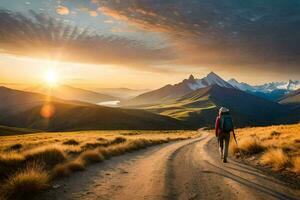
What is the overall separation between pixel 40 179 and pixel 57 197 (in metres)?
1.20

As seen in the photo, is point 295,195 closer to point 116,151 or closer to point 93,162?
point 93,162

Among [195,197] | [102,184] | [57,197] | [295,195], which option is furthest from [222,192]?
[57,197]

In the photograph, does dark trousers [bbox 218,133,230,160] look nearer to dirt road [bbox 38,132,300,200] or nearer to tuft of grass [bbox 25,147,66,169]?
dirt road [bbox 38,132,300,200]

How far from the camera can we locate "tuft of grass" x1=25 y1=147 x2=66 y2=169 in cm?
1498

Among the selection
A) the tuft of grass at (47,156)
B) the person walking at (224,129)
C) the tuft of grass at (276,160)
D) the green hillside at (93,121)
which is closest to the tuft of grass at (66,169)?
the tuft of grass at (47,156)

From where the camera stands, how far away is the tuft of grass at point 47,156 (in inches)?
590

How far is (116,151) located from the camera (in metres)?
22.4

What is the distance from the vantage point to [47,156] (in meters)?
16.0

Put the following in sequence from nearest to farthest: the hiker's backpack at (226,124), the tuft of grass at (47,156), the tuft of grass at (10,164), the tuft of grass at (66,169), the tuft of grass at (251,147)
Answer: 1. the tuft of grass at (10,164)
2. the tuft of grass at (66,169)
3. the tuft of grass at (47,156)
4. the hiker's backpack at (226,124)
5. the tuft of grass at (251,147)

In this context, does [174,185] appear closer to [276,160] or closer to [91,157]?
[276,160]

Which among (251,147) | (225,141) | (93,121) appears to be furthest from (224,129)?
(93,121)

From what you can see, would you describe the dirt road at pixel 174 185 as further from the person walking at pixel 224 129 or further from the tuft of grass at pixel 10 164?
the tuft of grass at pixel 10 164

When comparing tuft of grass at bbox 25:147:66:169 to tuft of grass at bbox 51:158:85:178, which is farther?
tuft of grass at bbox 25:147:66:169

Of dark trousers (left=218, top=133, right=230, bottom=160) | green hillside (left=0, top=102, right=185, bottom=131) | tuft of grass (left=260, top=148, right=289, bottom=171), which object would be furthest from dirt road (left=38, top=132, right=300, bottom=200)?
green hillside (left=0, top=102, right=185, bottom=131)
